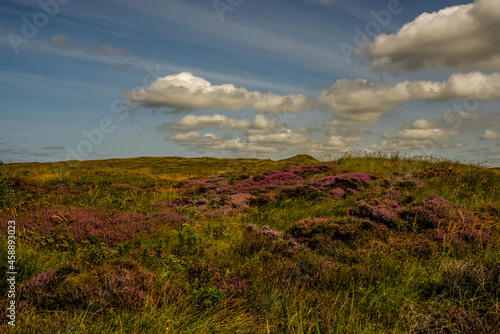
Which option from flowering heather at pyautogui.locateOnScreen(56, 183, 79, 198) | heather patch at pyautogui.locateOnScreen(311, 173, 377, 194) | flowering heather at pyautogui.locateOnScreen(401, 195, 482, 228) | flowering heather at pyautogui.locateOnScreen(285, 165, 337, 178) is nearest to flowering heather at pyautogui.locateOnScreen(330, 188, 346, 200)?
heather patch at pyautogui.locateOnScreen(311, 173, 377, 194)

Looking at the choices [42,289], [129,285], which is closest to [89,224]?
[42,289]

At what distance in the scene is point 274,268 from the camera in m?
4.57

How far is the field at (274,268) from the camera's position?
334 centimetres

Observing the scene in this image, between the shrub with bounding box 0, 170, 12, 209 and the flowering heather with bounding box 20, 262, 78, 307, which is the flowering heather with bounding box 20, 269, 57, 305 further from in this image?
the shrub with bounding box 0, 170, 12, 209

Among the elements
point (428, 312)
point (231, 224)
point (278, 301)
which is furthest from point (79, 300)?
point (231, 224)

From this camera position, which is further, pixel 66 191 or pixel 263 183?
pixel 263 183

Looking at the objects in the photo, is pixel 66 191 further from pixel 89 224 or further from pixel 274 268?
pixel 274 268

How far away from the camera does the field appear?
334 centimetres

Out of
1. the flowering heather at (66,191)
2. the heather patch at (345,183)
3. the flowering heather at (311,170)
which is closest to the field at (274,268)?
the heather patch at (345,183)

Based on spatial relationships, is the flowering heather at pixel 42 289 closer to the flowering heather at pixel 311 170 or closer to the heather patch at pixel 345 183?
the heather patch at pixel 345 183

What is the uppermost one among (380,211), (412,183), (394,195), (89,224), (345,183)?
(412,183)

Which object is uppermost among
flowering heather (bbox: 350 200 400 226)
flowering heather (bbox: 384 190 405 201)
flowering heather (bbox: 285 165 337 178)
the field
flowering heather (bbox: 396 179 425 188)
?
flowering heather (bbox: 285 165 337 178)

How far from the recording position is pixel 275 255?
17.7 feet

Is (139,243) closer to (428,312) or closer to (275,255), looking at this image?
(275,255)
